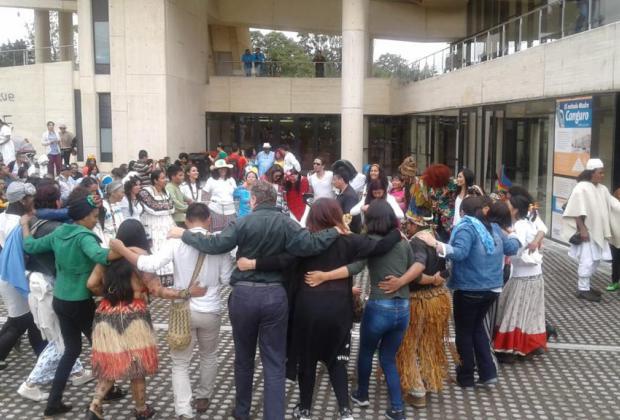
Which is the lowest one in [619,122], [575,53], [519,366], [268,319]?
[519,366]

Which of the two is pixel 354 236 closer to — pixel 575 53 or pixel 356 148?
pixel 575 53

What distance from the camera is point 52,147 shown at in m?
18.9

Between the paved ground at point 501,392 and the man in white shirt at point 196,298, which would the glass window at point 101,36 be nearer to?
the paved ground at point 501,392

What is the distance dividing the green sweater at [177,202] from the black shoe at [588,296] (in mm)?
5404

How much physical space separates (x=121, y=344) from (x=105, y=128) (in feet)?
62.1

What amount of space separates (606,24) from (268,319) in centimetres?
847

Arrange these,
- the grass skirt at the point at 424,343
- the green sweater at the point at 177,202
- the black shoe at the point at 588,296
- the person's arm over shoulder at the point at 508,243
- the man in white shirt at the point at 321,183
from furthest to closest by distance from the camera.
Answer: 1. the man in white shirt at the point at 321,183
2. the green sweater at the point at 177,202
3. the black shoe at the point at 588,296
4. the person's arm over shoulder at the point at 508,243
5. the grass skirt at the point at 424,343

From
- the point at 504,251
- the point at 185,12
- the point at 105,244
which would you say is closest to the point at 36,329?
the point at 105,244

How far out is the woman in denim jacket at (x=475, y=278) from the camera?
203 inches

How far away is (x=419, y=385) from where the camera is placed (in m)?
5.11

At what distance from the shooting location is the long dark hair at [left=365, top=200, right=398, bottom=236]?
4637 millimetres

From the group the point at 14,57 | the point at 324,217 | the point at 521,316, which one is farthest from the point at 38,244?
the point at 14,57

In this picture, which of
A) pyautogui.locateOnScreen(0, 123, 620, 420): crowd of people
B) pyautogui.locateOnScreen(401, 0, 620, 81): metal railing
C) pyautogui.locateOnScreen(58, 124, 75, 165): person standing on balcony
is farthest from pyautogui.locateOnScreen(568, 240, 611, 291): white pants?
pyautogui.locateOnScreen(58, 124, 75, 165): person standing on balcony

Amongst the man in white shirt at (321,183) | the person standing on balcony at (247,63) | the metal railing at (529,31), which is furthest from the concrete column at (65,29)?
the man in white shirt at (321,183)
